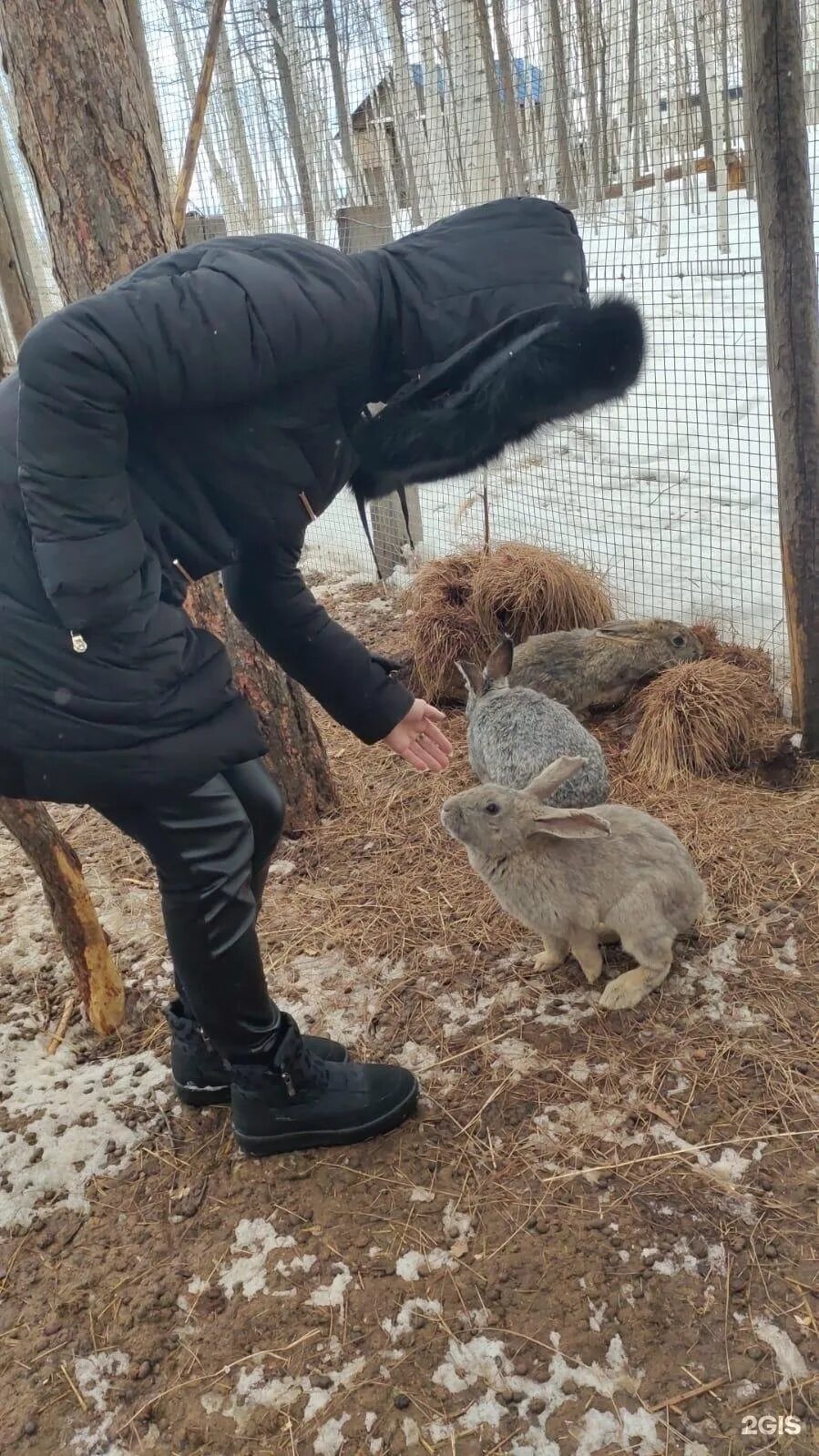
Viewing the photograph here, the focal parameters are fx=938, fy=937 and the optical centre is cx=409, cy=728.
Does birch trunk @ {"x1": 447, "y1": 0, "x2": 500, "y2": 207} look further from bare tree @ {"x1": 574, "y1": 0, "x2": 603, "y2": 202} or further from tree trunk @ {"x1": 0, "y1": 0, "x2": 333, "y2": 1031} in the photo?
tree trunk @ {"x1": 0, "y1": 0, "x2": 333, "y2": 1031}

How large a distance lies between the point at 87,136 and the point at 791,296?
7.97 ft

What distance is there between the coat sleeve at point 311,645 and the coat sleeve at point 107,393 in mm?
409

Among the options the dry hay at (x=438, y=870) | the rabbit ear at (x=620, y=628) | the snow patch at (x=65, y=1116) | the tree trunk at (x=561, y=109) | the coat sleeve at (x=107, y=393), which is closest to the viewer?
the coat sleeve at (x=107, y=393)

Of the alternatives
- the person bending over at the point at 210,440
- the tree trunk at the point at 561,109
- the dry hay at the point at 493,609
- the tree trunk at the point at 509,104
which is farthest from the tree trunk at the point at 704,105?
the person bending over at the point at 210,440

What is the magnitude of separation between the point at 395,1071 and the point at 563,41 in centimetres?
493

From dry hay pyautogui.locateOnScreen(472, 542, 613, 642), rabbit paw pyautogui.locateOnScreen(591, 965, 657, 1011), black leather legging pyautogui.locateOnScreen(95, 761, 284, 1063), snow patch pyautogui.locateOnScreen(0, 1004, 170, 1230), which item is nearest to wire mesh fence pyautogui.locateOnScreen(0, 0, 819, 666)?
dry hay pyautogui.locateOnScreen(472, 542, 613, 642)

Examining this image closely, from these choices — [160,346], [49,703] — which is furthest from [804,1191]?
[160,346]

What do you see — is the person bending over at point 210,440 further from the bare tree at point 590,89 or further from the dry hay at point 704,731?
the bare tree at point 590,89

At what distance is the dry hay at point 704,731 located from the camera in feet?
12.8

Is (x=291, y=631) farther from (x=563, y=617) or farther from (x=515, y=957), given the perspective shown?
(x=563, y=617)

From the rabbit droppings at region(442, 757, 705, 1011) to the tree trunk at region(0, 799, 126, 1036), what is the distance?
3.65ft

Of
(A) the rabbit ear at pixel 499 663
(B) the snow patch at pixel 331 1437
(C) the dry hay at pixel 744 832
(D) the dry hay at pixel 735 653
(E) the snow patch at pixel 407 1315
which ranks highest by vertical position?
(A) the rabbit ear at pixel 499 663

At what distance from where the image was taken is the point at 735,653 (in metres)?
4.46

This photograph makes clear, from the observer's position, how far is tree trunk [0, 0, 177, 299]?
2.84 m
